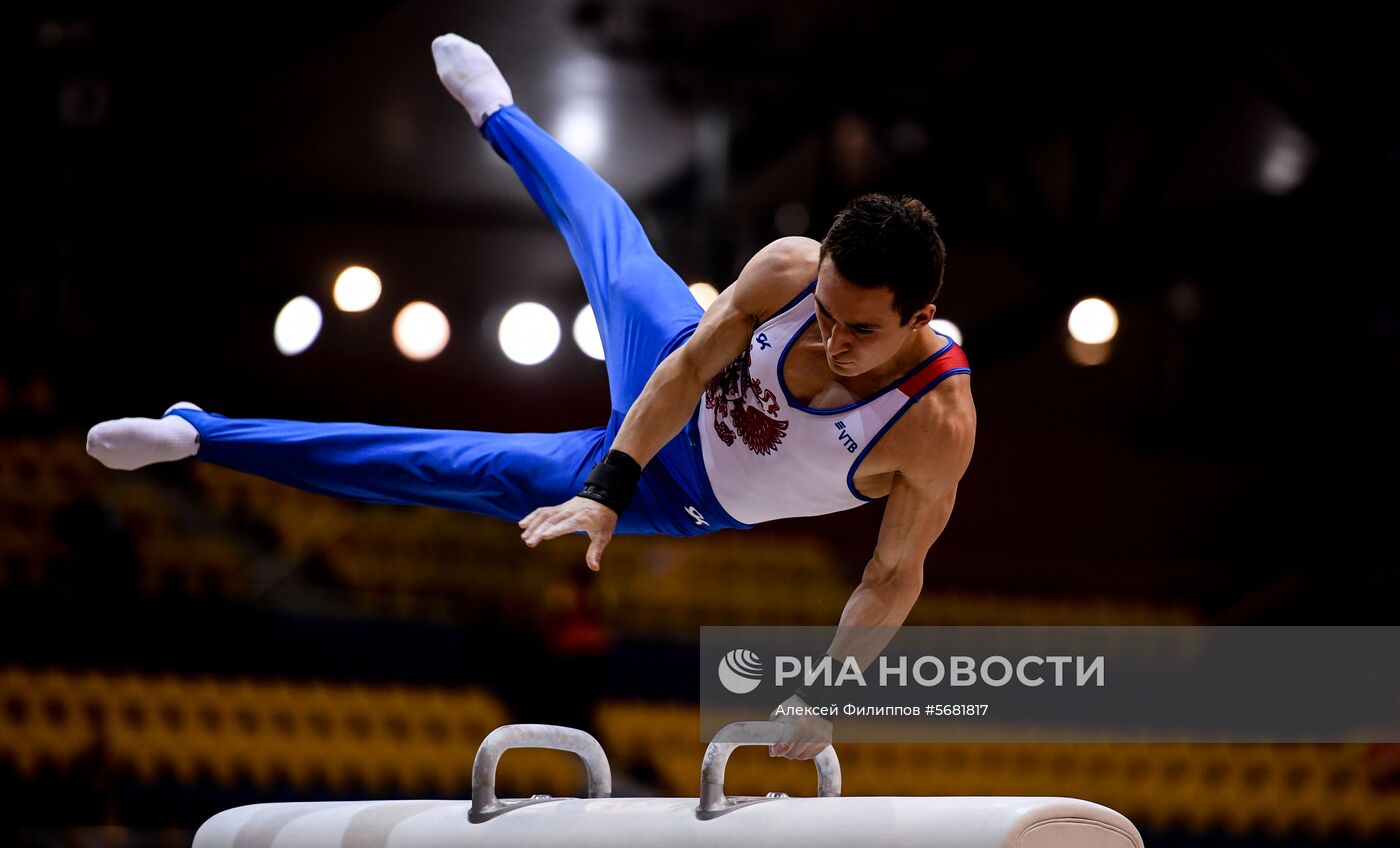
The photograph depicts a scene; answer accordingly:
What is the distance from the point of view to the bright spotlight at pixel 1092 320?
10.7 metres

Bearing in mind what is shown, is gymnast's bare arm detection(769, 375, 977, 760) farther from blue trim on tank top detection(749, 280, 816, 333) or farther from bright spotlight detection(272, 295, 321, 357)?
bright spotlight detection(272, 295, 321, 357)

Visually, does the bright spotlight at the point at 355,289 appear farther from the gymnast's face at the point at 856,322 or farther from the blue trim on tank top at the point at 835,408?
the gymnast's face at the point at 856,322

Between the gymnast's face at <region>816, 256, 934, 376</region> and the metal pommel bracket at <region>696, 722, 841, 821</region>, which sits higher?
the gymnast's face at <region>816, 256, 934, 376</region>

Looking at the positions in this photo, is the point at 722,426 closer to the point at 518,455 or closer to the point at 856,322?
the point at 518,455

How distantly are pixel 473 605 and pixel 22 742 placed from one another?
2992 mm

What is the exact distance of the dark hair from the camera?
2855mm

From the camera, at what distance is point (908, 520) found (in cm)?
331

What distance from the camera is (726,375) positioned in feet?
11.3

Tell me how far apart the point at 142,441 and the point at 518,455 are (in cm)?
98

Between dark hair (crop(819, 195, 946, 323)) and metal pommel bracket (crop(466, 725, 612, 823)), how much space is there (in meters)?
1.28

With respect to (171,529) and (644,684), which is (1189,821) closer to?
(644,684)

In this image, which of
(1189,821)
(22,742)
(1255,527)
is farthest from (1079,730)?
(22,742)

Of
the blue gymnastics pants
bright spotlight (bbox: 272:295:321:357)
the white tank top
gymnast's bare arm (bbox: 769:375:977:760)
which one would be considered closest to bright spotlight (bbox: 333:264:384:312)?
bright spotlight (bbox: 272:295:321:357)

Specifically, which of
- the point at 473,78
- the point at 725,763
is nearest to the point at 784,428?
the point at 725,763
